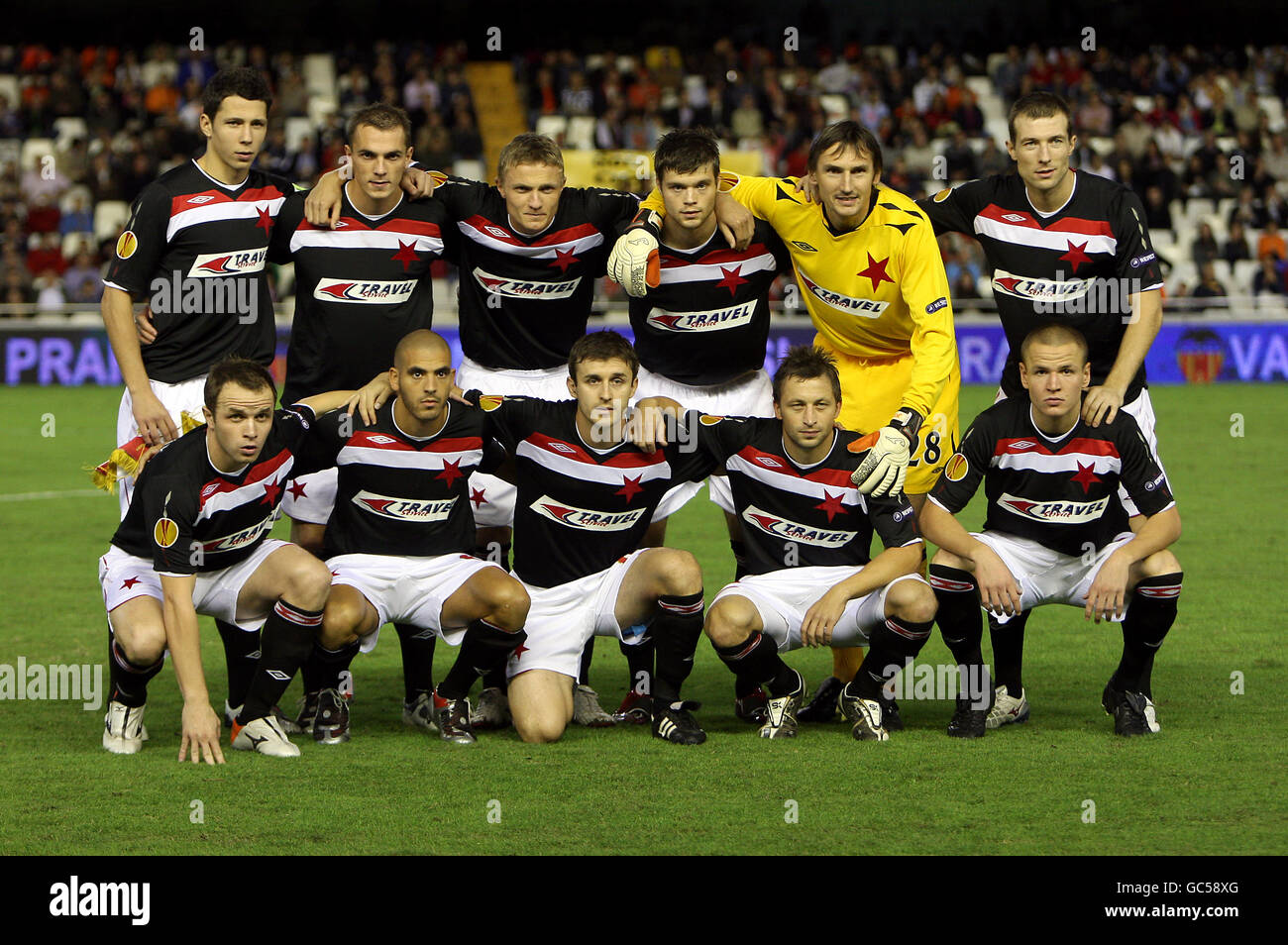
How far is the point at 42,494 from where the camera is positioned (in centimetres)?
1258

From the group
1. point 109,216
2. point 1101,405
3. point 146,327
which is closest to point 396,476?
point 146,327

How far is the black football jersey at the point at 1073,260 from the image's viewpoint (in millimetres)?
6125

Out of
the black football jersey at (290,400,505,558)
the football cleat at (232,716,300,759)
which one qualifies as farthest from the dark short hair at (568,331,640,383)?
the football cleat at (232,716,300,759)

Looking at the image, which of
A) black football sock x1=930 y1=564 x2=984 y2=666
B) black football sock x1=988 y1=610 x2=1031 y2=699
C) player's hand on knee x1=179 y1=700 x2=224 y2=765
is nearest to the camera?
player's hand on knee x1=179 y1=700 x2=224 y2=765

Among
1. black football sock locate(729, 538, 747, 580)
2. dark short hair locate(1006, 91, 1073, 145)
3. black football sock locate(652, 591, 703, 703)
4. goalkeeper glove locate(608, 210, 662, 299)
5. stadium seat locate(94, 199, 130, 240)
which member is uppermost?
stadium seat locate(94, 199, 130, 240)

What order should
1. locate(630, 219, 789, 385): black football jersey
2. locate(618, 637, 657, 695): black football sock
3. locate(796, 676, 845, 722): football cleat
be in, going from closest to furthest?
locate(796, 676, 845, 722): football cleat, locate(618, 637, 657, 695): black football sock, locate(630, 219, 789, 385): black football jersey

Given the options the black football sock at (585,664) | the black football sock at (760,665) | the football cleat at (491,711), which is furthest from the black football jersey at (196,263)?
the black football sock at (760,665)

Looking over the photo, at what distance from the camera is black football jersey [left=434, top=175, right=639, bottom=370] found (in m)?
6.39

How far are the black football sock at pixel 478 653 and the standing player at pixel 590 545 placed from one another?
12cm

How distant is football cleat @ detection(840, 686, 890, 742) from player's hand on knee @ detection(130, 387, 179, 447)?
Answer: 8.75 ft

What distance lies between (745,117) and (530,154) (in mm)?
18807

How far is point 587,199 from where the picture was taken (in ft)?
21.3

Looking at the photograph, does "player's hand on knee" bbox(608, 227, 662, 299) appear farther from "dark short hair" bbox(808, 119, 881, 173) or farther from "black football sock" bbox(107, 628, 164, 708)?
"black football sock" bbox(107, 628, 164, 708)

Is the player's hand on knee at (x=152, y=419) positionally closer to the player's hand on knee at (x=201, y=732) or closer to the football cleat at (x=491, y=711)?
the player's hand on knee at (x=201, y=732)
